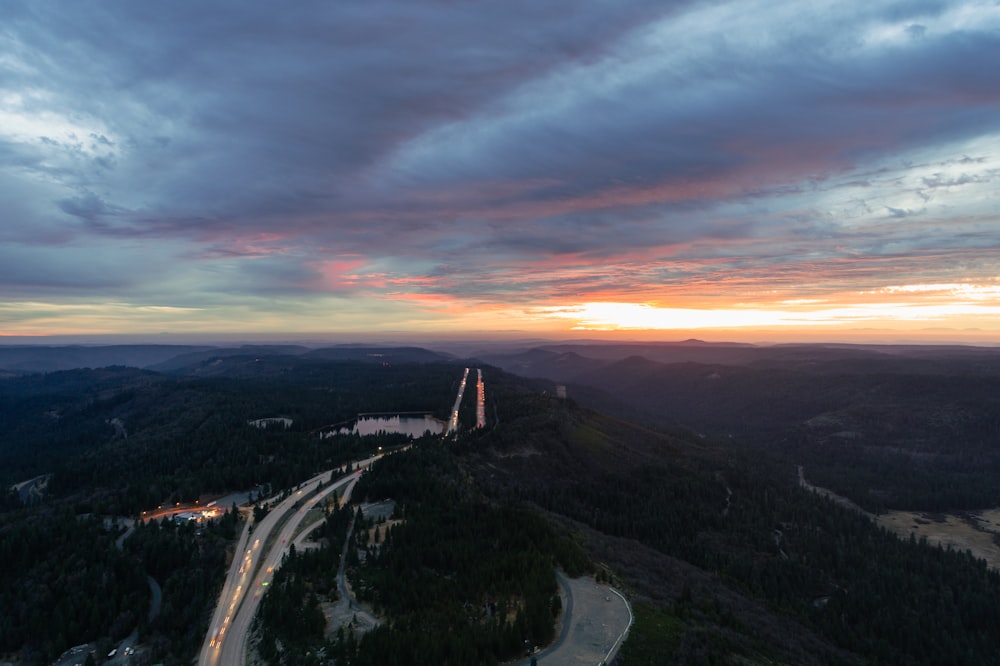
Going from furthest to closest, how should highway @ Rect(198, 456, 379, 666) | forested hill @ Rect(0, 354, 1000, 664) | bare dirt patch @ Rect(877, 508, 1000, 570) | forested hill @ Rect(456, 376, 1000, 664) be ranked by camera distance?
1. bare dirt patch @ Rect(877, 508, 1000, 570)
2. forested hill @ Rect(456, 376, 1000, 664)
3. forested hill @ Rect(0, 354, 1000, 664)
4. highway @ Rect(198, 456, 379, 666)

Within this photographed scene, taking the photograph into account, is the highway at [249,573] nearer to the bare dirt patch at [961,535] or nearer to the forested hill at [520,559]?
the forested hill at [520,559]

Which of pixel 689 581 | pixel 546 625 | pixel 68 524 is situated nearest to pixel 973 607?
pixel 689 581

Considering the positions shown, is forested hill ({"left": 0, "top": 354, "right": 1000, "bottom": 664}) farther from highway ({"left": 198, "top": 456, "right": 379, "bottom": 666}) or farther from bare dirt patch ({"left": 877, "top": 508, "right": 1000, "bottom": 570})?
bare dirt patch ({"left": 877, "top": 508, "right": 1000, "bottom": 570})

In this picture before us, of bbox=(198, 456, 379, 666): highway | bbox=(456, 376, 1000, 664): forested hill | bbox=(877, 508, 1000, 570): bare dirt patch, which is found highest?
bbox=(198, 456, 379, 666): highway

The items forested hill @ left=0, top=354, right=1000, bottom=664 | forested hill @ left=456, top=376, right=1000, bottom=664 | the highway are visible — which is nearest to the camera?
the highway

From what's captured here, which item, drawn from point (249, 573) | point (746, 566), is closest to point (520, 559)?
point (249, 573)

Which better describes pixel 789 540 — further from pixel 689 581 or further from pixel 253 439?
pixel 253 439

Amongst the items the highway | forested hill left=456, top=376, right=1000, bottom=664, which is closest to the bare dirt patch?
forested hill left=456, top=376, right=1000, bottom=664

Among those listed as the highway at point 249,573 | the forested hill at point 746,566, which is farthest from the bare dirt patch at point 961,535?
the highway at point 249,573
